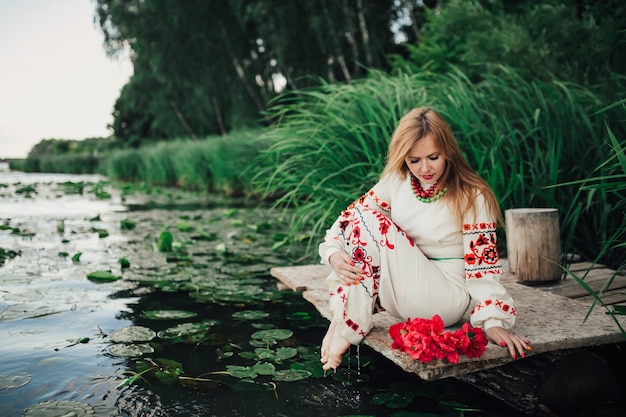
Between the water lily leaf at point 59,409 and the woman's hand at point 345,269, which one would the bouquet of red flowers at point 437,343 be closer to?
the woman's hand at point 345,269

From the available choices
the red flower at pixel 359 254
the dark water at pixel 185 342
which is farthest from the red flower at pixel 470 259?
the dark water at pixel 185 342

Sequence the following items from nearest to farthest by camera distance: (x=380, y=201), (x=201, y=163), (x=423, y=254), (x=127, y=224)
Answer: (x=423, y=254) → (x=380, y=201) → (x=127, y=224) → (x=201, y=163)

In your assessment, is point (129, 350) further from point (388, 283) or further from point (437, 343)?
point (437, 343)

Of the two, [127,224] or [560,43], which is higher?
[560,43]

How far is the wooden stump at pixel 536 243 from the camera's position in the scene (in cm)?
246

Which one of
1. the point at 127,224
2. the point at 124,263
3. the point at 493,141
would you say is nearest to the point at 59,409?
the point at 124,263

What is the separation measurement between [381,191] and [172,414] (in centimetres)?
106

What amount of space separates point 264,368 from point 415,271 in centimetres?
67

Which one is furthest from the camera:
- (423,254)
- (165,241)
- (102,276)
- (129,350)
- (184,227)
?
(184,227)

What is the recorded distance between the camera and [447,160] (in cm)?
180

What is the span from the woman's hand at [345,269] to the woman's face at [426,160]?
0.38 m

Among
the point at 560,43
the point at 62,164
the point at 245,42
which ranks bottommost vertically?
the point at 560,43

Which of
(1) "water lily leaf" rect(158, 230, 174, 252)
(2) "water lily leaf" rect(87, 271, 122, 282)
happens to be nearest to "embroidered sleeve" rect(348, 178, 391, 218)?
(2) "water lily leaf" rect(87, 271, 122, 282)

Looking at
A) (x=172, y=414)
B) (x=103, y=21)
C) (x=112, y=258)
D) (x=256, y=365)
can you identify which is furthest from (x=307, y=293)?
(x=103, y=21)
